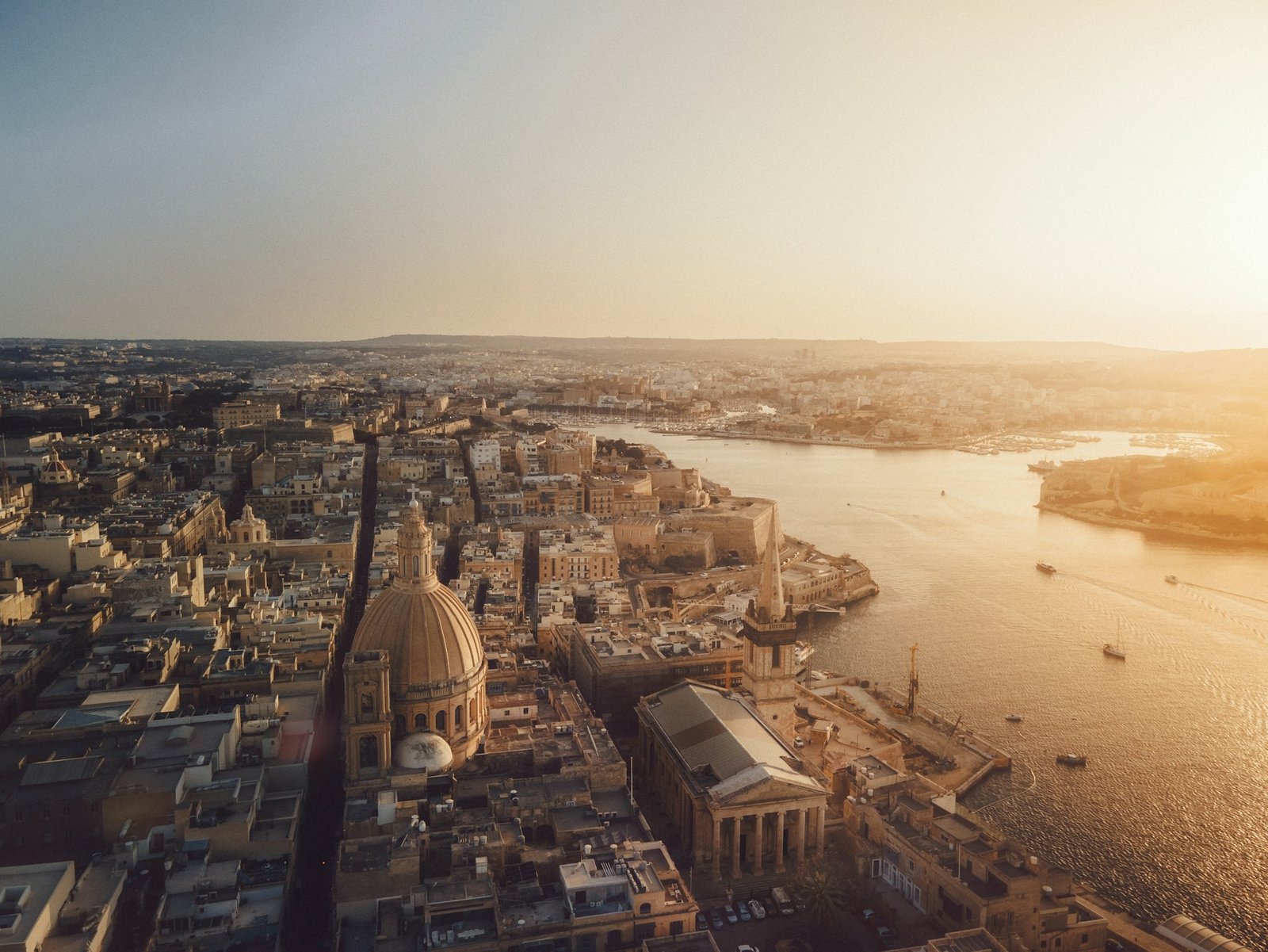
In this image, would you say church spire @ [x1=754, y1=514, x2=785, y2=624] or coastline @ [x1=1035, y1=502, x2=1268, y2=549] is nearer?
church spire @ [x1=754, y1=514, x2=785, y2=624]

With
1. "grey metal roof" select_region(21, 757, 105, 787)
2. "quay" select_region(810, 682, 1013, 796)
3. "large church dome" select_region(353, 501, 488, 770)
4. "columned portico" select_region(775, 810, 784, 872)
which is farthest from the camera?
"quay" select_region(810, 682, 1013, 796)

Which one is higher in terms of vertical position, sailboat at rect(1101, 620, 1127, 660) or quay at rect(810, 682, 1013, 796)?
quay at rect(810, 682, 1013, 796)

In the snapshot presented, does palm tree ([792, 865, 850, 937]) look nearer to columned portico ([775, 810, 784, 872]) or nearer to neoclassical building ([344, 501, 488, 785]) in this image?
columned portico ([775, 810, 784, 872])

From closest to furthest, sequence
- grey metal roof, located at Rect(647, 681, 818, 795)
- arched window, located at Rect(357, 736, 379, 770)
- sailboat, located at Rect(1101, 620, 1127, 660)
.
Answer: arched window, located at Rect(357, 736, 379, 770) < grey metal roof, located at Rect(647, 681, 818, 795) < sailboat, located at Rect(1101, 620, 1127, 660)

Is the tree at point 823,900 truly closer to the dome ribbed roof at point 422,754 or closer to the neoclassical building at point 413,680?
the neoclassical building at point 413,680

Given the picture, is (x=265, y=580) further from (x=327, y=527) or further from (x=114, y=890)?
(x=114, y=890)

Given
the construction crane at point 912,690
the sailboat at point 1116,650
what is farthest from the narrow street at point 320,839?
the sailboat at point 1116,650

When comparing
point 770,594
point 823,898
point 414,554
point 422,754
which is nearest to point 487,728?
point 422,754

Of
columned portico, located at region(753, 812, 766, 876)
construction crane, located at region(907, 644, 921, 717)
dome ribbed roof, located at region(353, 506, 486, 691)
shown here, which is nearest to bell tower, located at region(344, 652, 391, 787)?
dome ribbed roof, located at region(353, 506, 486, 691)
